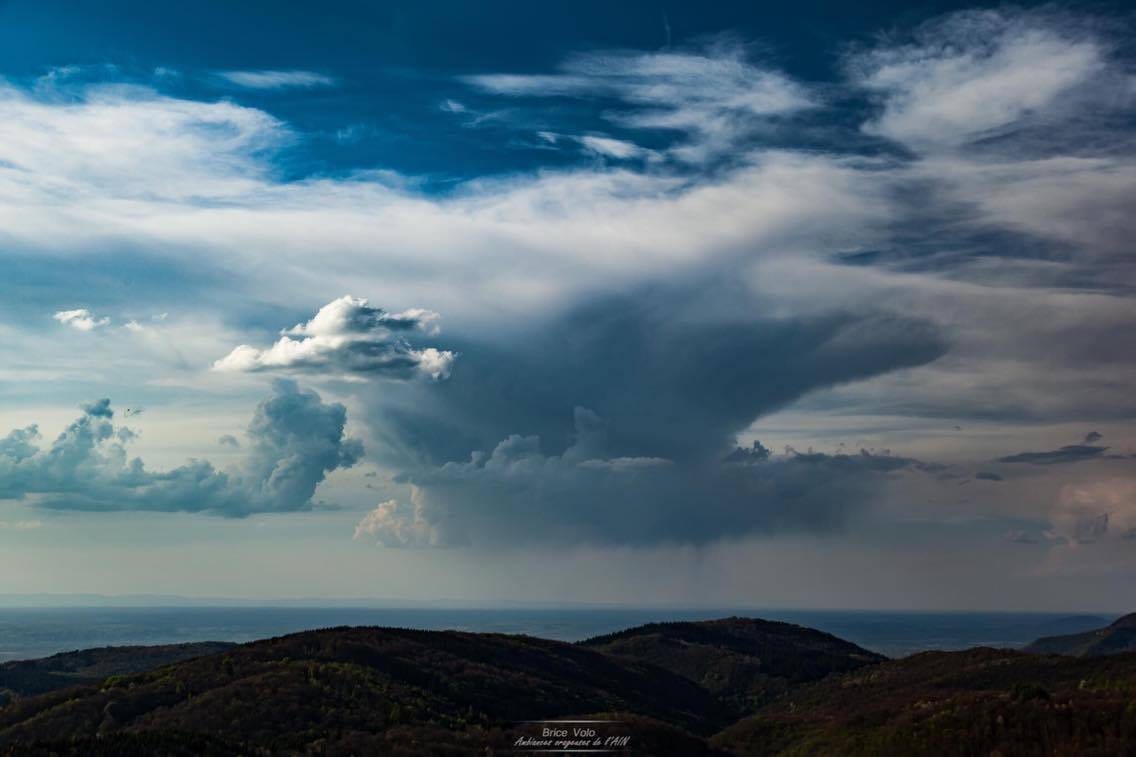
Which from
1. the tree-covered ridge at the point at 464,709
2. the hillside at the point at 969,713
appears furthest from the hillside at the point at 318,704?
the hillside at the point at 969,713

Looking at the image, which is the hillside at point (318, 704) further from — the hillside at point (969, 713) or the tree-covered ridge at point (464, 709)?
the hillside at point (969, 713)

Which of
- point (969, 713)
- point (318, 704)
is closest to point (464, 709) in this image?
point (318, 704)

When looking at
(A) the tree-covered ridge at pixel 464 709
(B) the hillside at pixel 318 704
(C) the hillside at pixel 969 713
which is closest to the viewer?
(C) the hillside at pixel 969 713

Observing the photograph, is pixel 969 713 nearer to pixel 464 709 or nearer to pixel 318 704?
pixel 464 709

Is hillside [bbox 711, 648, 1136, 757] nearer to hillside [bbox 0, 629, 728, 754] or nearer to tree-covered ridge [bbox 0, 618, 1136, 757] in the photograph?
tree-covered ridge [bbox 0, 618, 1136, 757]

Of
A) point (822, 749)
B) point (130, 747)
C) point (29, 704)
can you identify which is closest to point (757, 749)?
point (822, 749)

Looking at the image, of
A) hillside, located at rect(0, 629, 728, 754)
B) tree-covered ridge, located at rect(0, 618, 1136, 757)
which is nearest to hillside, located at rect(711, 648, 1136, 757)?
tree-covered ridge, located at rect(0, 618, 1136, 757)
